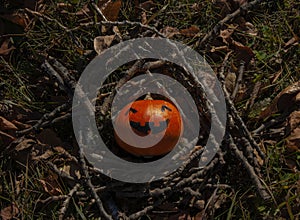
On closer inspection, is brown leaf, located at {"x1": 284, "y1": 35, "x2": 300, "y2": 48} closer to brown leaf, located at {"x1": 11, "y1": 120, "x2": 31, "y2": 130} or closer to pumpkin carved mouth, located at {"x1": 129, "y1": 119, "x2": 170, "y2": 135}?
pumpkin carved mouth, located at {"x1": 129, "y1": 119, "x2": 170, "y2": 135}

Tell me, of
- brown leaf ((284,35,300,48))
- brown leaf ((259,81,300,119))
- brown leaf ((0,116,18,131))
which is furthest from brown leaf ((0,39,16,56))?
Result: brown leaf ((284,35,300,48))

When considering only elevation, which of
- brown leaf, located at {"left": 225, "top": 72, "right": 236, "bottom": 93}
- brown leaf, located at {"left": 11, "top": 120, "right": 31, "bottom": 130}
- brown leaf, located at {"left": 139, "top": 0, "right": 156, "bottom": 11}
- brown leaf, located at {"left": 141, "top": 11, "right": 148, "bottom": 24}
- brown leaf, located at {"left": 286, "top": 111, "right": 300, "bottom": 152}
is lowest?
brown leaf, located at {"left": 286, "top": 111, "right": 300, "bottom": 152}

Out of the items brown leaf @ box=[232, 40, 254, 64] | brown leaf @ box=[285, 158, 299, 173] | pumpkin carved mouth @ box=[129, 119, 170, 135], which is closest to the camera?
pumpkin carved mouth @ box=[129, 119, 170, 135]

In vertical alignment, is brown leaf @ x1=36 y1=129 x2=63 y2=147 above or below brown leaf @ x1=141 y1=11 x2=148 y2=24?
below

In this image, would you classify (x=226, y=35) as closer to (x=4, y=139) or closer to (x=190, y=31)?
(x=190, y=31)

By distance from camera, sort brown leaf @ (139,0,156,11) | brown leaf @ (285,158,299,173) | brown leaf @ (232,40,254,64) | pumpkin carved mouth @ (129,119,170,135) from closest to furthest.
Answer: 1. pumpkin carved mouth @ (129,119,170,135)
2. brown leaf @ (285,158,299,173)
3. brown leaf @ (232,40,254,64)
4. brown leaf @ (139,0,156,11)

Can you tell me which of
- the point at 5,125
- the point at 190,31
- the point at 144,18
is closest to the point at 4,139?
the point at 5,125

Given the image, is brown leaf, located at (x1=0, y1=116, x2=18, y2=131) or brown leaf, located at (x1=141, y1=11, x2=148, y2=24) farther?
brown leaf, located at (x1=141, y1=11, x2=148, y2=24)

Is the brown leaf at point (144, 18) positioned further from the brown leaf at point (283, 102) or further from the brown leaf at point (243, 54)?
the brown leaf at point (283, 102)
